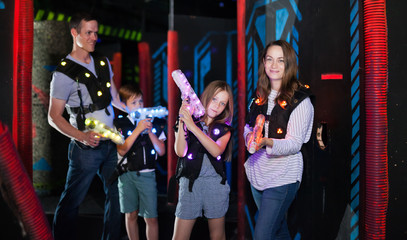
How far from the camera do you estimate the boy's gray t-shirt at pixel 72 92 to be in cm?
254

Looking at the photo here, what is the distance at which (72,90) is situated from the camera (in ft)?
8.52

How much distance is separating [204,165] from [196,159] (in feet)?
0.22

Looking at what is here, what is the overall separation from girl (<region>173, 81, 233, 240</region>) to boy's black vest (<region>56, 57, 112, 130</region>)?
0.62 meters

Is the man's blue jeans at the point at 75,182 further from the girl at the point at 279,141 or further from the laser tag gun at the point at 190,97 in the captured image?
the girl at the point at 279,141

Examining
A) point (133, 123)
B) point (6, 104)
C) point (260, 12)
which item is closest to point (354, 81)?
point (260, 12)

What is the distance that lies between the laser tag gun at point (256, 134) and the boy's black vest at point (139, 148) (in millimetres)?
990

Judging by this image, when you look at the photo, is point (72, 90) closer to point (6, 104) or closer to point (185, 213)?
point (6, 104)

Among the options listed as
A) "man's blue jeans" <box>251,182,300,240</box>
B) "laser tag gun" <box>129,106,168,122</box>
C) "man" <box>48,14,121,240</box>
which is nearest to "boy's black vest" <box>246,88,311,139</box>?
"man's blue jeans" <box>251,182,300,240</box>

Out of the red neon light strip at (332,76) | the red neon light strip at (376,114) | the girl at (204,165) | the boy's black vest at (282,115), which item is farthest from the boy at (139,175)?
the red neon light strip at (376,114)

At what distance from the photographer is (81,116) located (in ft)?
8.63

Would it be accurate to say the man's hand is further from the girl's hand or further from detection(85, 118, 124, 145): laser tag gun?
the girl's hand

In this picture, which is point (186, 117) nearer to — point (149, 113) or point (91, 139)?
point (149, 113)

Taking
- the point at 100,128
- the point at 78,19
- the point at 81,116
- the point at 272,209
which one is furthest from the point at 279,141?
the point at 78,19

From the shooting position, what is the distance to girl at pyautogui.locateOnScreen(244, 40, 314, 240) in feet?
7.24
